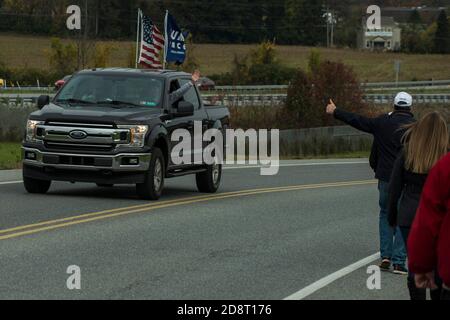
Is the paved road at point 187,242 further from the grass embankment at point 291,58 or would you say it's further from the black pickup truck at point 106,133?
the grass embankment at point 291,58

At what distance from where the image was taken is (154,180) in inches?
710

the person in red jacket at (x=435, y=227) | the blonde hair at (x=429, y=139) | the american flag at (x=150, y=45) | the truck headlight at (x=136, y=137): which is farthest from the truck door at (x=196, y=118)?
the american flag at (x=150, y=45)

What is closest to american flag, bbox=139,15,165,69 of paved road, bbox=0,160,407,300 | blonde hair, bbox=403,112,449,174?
paved road, bbox=0,160,407,300

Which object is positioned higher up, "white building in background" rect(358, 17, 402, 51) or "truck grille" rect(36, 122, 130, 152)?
"white building in background" rect(358, 17, 402, 51)

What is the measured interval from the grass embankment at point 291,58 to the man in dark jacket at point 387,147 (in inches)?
3286

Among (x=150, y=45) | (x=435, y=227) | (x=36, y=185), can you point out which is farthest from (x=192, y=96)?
(x=150, y=45)

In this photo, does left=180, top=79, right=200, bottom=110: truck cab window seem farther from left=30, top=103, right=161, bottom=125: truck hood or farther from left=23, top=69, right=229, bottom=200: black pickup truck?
left=30, top=103, right=161, bottom=125: truck hood

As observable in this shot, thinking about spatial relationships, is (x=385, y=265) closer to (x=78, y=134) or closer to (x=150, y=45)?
(x=78, y=134)

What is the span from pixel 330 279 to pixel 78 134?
7.09 m

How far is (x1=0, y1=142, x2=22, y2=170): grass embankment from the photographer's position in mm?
25875

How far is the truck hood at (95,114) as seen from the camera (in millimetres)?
17609

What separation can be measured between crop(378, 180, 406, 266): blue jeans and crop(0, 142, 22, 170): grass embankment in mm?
14080

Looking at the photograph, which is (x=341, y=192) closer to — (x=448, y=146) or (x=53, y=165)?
(x=53, y=165)
